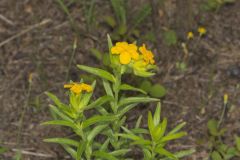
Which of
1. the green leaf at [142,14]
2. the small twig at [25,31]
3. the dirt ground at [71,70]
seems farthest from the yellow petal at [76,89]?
the small twig at [25,31]

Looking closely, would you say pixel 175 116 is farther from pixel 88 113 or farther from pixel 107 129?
pixel 107 129

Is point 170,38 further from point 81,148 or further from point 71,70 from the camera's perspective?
point 81,148

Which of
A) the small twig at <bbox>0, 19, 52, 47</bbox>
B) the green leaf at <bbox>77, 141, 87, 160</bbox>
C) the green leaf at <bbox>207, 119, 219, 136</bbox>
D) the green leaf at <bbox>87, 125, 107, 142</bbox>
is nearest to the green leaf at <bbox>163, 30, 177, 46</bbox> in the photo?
Answer: the green leaf at <bbox>207, 119, 219, 136</bbox>

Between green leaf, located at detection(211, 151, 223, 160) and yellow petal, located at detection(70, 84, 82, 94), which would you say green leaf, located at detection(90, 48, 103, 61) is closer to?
green leaf, located at detection(211, 151, 223, 160)

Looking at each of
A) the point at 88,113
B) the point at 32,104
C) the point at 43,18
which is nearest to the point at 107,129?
A: the point at 88,113

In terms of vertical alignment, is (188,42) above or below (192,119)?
above

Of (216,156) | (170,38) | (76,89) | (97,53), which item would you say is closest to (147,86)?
(97,53)
